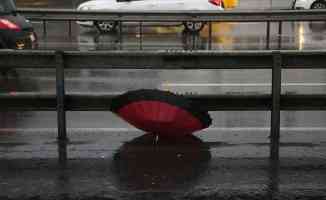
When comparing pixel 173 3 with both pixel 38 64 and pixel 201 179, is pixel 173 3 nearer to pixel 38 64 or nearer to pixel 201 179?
pixel 38 64

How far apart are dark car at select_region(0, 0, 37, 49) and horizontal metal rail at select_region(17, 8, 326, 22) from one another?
3692mm

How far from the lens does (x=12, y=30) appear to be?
14414mm

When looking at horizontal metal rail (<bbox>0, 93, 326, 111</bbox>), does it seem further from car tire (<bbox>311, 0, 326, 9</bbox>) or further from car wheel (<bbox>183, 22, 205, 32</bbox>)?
car tire (<bbox>311, 0, 326, 9</bbox>)

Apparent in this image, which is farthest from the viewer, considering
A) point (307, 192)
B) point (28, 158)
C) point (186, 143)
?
point (186, 143)

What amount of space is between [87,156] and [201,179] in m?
Result: 1.44

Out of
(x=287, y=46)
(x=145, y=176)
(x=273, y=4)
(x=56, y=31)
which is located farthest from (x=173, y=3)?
(x=145, y=176)

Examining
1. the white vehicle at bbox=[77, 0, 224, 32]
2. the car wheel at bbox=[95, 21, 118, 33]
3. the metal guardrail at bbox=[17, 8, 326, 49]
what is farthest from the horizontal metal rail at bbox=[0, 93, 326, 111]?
the white vehicle at bbox=[77, 0, 224, 32]

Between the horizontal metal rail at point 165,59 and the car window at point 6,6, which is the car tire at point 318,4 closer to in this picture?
the car window at point 6,6

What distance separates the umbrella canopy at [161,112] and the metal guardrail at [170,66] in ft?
1.37

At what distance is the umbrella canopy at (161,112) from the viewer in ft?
24.4

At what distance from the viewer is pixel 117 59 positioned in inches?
309

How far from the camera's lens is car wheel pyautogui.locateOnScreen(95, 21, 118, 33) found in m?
21.5

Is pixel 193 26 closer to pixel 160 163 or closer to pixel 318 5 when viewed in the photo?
pixel 318 5

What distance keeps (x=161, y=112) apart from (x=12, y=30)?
25.7 feet
